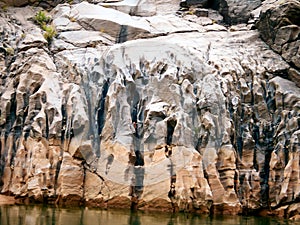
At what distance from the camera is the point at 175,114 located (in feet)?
54.1

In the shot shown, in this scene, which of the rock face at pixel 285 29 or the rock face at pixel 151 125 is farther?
the rock face at pixel 285 29

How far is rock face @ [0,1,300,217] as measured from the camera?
1550cm

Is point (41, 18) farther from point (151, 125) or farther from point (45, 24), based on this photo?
point (151, 125)

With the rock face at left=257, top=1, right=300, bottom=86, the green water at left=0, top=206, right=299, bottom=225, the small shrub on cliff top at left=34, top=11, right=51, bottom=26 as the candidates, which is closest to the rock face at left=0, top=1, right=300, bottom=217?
the rock face at left=257, top=1, right=300, bottom=86

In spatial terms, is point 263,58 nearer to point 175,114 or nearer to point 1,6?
point 175,114

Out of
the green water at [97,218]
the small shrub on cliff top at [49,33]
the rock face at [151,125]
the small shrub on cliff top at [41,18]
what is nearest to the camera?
the green water at [97,218]

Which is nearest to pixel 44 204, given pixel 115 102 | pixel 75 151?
pixel 75 151

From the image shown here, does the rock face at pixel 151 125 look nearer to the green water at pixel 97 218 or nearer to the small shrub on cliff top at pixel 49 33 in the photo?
the small shrub on cliff top at pixel 49 33

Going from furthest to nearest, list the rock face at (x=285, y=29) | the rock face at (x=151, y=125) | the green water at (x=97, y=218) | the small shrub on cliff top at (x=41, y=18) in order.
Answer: the small shrub on cliff top at (x=41, y=18), the rock face at (x=285, y=29), the rock face at (x=151, y=125), the green water at (x=97, y=218)

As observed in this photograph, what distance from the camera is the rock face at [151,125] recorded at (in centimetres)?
1550

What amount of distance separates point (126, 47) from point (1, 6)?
7.77m

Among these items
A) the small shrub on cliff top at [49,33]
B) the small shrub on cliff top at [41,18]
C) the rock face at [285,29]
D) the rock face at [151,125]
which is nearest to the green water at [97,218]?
the rock face at [151,125]

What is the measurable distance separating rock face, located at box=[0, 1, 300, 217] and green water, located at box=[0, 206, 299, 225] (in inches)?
46.8

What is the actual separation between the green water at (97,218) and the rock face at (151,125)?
119 cm
